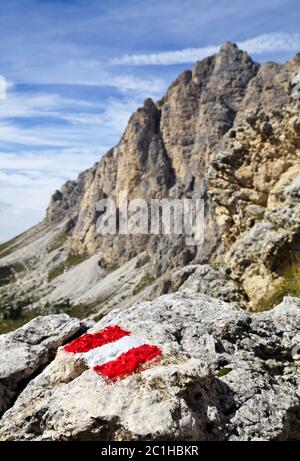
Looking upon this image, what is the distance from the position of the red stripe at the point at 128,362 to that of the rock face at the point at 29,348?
4.92 meters

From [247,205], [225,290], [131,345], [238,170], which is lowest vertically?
[225,290]

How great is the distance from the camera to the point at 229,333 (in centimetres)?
2194

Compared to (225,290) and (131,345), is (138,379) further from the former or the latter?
(225,290)

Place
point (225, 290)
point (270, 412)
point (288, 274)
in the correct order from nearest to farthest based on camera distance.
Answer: point (270, 412) → point (288, 274) → point (225, 290)

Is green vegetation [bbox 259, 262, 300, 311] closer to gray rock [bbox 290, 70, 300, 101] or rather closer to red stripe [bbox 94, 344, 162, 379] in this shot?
red stripe [bbox 94, 344, 162, 379]

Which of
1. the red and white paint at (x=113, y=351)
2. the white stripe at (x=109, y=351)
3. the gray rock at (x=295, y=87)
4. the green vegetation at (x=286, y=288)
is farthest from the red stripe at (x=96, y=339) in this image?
the gray rock at (x=295, y=87)

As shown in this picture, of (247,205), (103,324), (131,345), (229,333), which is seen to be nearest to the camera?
(131,345)

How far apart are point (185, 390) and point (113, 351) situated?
3919mm

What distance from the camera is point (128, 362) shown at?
17.2 metres

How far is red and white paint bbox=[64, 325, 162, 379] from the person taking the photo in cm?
1702

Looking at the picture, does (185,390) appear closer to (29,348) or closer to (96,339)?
(96,339)

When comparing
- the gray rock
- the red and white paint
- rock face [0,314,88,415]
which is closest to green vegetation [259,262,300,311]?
rock face [0,314,88,415]
